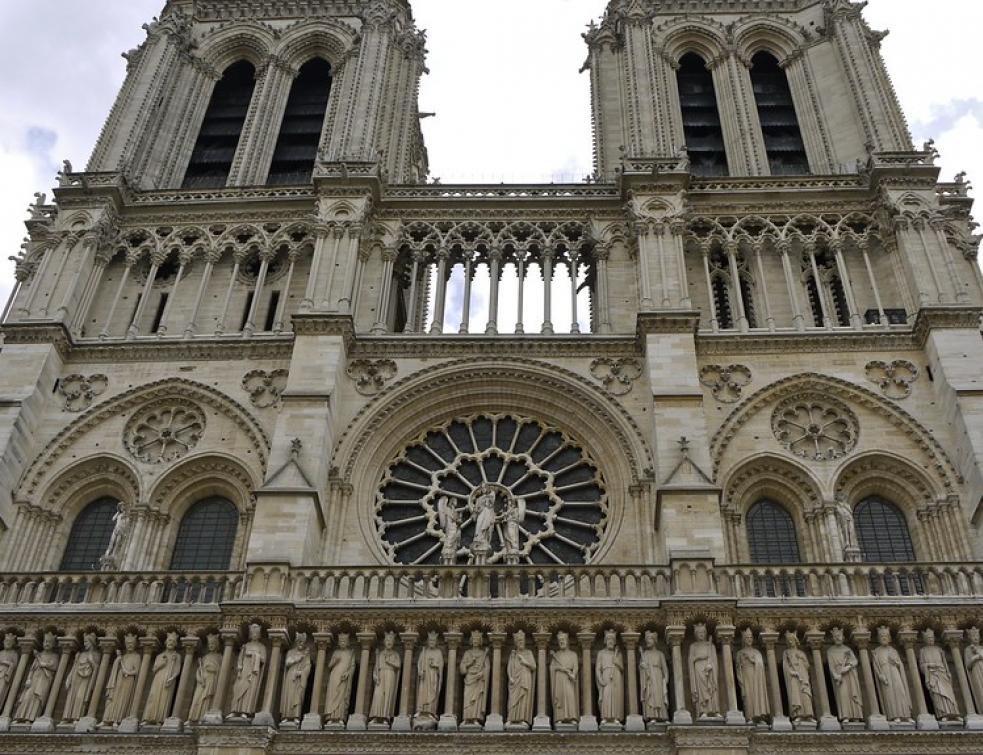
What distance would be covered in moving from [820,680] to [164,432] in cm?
1238

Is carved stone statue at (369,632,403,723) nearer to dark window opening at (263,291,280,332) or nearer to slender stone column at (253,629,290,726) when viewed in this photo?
slender stone column at (253,629,290,726)

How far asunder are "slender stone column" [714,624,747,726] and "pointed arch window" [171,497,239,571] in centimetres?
860

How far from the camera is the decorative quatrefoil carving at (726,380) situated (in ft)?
67.1

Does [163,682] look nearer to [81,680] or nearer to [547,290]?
[81,680]

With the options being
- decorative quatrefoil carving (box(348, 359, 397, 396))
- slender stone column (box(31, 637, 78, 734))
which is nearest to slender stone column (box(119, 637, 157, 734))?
slender stone column (box(31, 637, 78, 734))

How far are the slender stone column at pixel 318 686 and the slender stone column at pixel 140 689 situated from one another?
2.45 m

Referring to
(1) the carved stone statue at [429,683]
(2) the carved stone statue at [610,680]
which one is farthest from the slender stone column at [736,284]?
(1) the carved stone statue at [429,683]

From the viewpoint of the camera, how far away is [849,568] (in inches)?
673

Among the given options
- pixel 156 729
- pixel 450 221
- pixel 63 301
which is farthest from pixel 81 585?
pixel 450 221

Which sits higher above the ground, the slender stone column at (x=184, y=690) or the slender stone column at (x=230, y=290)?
the slender stone column at (x=230, y=290)

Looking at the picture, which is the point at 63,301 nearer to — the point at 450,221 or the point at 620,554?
the point at 450,221

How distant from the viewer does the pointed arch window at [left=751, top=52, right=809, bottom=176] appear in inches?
1061

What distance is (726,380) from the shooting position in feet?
67.8

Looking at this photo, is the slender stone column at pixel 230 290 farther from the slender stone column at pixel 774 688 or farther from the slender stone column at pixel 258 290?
the slender stone column at pixel 774 688
